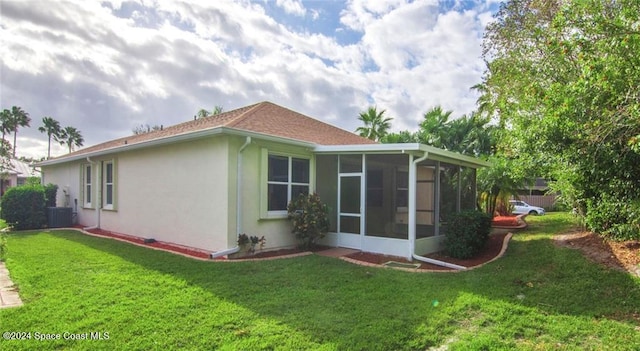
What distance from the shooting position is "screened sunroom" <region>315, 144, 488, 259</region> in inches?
355

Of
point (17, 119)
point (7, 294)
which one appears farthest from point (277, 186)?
point (17, 119)

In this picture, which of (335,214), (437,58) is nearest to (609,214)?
(335,214)

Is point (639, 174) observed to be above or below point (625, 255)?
above

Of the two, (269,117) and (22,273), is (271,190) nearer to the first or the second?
(269,117)

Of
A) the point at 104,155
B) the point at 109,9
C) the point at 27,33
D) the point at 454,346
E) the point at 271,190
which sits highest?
the point at 109,9

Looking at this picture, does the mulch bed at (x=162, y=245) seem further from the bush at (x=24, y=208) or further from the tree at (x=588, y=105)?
the tree at (x=588, y=105)

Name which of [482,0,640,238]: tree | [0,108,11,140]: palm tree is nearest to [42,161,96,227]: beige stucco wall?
[482,0,640,238]: tree

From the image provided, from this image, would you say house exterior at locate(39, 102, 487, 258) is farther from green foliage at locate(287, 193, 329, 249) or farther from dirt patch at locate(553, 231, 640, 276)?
dirt patch at locate(553, 231, 640, 276)

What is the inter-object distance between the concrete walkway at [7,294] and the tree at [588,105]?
870 centimetres

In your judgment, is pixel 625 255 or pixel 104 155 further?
pixel 104 155

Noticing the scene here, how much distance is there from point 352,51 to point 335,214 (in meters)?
6.34

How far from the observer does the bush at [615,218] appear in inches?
287

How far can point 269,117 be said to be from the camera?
11.5 metres

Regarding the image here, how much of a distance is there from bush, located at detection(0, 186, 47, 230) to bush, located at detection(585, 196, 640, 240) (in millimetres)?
18508
